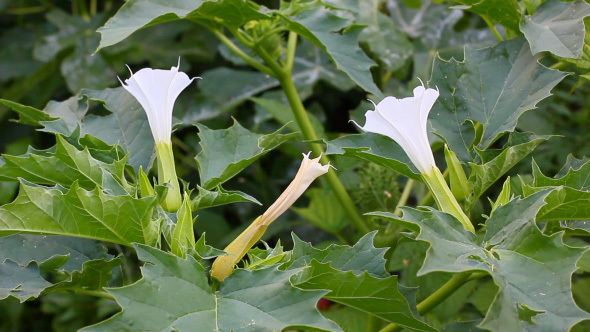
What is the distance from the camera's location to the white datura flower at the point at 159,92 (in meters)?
0.94

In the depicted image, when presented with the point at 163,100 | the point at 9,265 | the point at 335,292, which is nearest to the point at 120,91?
the point at 163,100

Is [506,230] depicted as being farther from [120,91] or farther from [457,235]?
[120,91]

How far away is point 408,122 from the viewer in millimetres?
883

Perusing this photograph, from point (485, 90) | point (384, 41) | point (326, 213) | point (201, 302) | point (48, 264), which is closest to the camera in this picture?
point (201, 302)

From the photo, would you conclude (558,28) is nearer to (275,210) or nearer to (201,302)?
(275,210)

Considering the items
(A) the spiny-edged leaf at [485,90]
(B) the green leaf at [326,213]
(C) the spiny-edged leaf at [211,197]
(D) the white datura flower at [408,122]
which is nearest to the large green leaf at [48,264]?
(C) the spiny-edged leaf at [211,197]

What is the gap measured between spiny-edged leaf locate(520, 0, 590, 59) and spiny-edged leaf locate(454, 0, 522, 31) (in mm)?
22

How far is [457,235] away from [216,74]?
1.25m

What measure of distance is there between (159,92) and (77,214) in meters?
0.23

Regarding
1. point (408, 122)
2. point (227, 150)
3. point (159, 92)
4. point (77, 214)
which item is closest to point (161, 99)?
point (159, 92)

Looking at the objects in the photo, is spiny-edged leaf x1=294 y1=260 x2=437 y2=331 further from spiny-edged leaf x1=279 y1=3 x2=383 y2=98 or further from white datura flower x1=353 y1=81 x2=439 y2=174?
spiny-edged leaf x1=279 y1=3 x2=383 y2=98

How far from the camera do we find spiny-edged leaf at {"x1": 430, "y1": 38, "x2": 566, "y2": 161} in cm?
98

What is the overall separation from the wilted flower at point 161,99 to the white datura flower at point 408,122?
0.26 metres

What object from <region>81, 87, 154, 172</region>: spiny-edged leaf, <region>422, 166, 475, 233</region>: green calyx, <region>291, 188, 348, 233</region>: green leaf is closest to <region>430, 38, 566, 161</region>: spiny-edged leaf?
<region>422, 166, 475, 233</region>: green calyx
